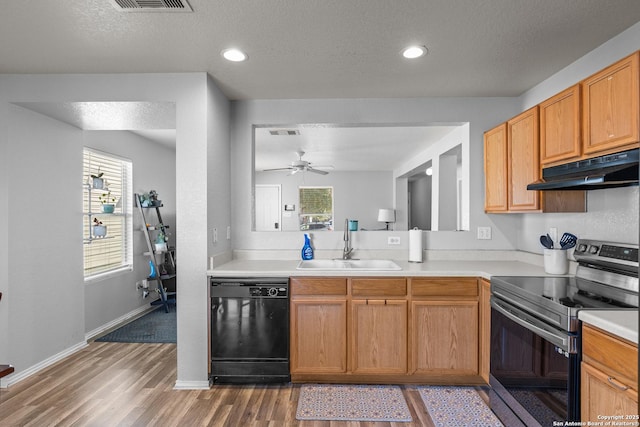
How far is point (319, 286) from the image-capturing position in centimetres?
247

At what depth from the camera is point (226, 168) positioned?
298cm

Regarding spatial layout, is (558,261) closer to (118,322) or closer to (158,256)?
(118,322)

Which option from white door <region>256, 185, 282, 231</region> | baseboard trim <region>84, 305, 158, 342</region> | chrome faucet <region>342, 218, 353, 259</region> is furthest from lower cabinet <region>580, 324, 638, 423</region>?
white door <region>256, 185, 282, 231</region>

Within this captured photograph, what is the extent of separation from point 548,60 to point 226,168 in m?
2.56

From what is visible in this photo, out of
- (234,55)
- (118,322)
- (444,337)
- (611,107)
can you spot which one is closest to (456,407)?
(444,337)

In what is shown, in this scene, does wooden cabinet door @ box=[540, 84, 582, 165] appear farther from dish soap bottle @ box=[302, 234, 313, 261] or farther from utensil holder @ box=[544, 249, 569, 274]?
dish soap bottle @ box=[302, 234, 313, 261]

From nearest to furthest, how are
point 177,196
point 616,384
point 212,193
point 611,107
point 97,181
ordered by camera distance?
point 616,384
point 611,107
point 177,196
point 212,193
point 97,181

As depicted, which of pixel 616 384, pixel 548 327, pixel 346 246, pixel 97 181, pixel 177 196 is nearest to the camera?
pixel 616 384

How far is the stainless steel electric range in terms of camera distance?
4.99 feet

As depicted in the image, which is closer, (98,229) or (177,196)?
(177,196)

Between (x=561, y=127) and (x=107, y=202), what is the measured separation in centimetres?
437

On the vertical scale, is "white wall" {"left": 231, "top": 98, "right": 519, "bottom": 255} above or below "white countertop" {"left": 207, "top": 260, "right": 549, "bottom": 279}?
above

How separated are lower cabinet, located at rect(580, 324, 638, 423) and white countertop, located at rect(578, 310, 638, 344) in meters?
0.03

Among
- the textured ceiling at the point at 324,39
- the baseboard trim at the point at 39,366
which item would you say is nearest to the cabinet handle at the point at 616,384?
the textured ceiling at the point at 324,39
